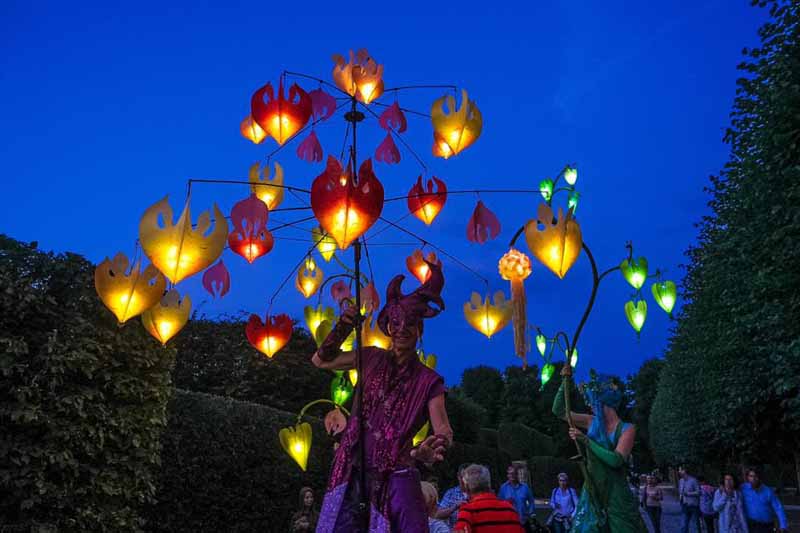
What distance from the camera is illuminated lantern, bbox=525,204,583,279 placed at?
15.7ft

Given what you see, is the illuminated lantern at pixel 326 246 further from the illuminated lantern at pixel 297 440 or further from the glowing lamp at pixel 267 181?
the illuminated lantern at pixel 297 440

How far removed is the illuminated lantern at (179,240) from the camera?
4.19 meters

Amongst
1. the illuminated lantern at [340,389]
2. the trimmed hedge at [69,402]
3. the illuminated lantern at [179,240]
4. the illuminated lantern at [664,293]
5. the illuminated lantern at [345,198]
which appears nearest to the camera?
the illuminated lantern at [345,198]

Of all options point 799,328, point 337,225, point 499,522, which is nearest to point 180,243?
point 337,225

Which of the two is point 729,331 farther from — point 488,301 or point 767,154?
point 488,301

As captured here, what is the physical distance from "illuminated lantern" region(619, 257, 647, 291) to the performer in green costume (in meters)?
2.81

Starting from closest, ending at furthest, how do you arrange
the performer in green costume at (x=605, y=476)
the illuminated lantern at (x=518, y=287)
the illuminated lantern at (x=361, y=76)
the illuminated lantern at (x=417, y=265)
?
the illuminated lantern at (x=518, y=287)
the performer in green costume at (x=605, y=476)
the illuminated lantern at (x=361, y=76)
the illuminated lantern at (x=417, y=265)

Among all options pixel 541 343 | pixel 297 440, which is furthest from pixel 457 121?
pixel 541 343

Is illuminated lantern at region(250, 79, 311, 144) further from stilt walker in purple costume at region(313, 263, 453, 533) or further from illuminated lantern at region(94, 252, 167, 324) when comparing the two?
stilt walker in purple costume at region(313, 263, 453, 533)

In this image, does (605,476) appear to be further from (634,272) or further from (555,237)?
(634,272)

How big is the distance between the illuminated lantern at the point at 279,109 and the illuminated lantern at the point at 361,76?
0.46 m

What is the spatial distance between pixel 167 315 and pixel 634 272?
18.2 ft

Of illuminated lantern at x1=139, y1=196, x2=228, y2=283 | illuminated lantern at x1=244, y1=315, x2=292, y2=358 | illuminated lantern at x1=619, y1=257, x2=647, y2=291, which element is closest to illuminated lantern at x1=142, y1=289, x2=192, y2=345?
illuminated lantern at x1=244, y1=315, x2=292, y2=358

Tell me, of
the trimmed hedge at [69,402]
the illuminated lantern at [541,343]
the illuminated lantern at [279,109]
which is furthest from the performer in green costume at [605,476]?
the illuminated lantern at [541,343]
